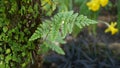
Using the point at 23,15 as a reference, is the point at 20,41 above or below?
below

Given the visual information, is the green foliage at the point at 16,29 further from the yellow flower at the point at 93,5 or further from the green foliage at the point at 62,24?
the yellow flower at the point at 93,5

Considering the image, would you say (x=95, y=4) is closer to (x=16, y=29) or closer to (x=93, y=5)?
(x=93, y=5)

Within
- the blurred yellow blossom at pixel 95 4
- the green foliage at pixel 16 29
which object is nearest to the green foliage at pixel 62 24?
the green foliage at pixel 16 29

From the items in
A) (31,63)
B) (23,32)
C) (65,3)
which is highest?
(65,3)

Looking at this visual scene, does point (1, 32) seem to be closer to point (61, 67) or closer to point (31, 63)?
point (31, 63)

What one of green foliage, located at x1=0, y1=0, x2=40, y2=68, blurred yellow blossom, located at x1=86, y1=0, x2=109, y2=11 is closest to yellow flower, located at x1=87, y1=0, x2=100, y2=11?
blurred yellow blossom, located at x1=86, y1=0, x2=109, y2=11

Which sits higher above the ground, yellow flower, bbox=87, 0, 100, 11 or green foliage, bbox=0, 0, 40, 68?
yellow flower, bbox=87, 0, 100, 11

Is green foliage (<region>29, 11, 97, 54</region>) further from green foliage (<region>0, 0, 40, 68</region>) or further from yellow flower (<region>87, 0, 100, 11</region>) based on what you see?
yellow flower (<region>87, 0, 100, 11</region>)

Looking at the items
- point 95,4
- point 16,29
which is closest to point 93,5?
point 95,4

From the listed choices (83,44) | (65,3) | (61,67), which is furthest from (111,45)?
(65,3)
